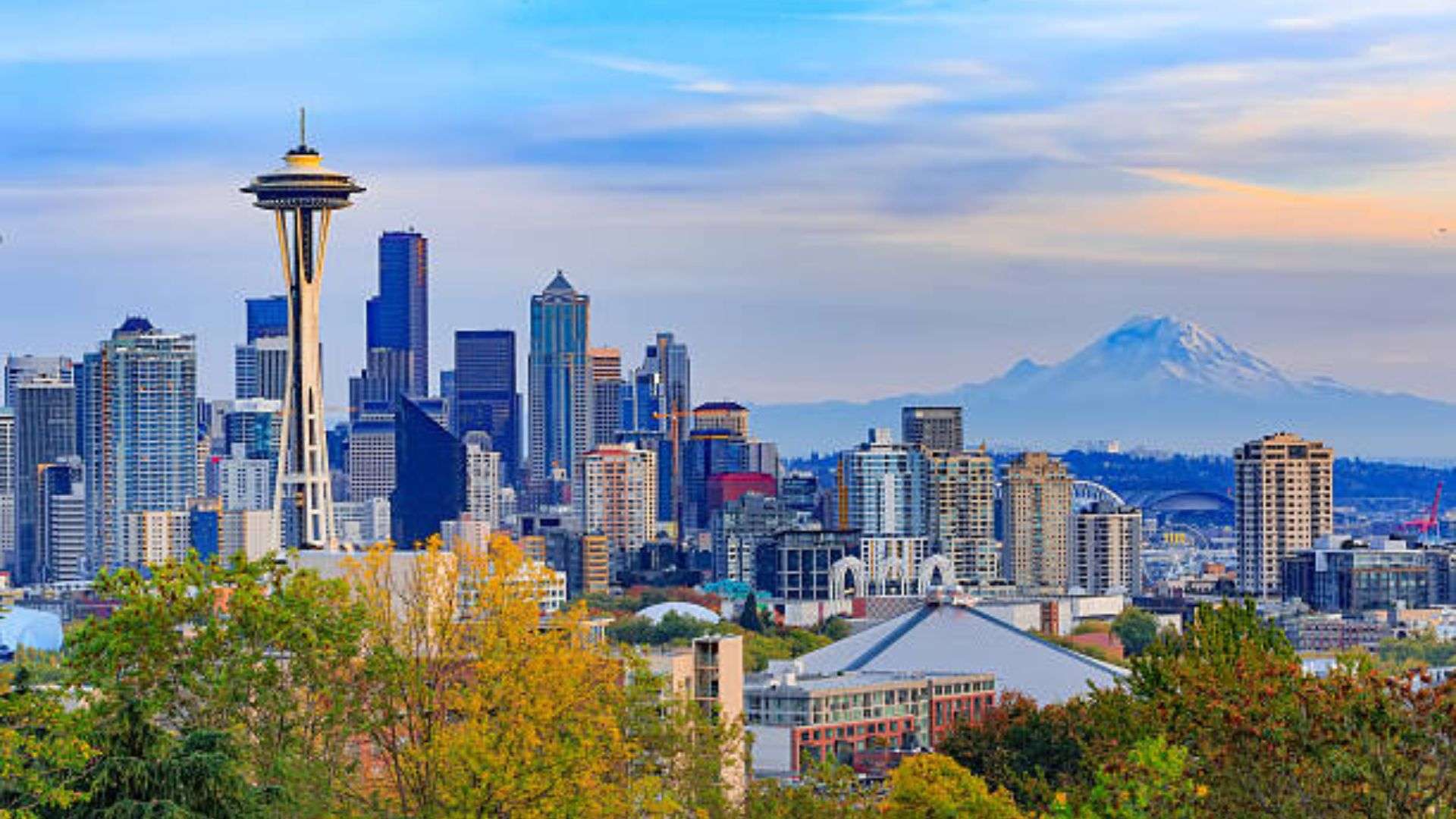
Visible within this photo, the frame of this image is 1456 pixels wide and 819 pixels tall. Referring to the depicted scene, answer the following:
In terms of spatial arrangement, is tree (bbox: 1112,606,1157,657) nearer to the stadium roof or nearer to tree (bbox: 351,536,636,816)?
the stadium roof

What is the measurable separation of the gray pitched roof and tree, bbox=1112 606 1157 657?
24.5 metres

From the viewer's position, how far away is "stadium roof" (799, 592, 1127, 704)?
9638 centimetres

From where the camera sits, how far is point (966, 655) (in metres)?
101

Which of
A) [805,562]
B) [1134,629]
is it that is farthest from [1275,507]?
[1134,629]

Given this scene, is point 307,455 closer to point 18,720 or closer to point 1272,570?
point 1272,570

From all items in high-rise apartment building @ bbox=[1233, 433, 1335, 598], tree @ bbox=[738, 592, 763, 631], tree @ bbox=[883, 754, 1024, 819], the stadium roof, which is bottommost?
tree @ bbox=[883, 754, 1024, 819]

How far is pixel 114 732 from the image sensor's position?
2520 centimetres

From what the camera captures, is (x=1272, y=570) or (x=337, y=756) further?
(x=1272, y=570)

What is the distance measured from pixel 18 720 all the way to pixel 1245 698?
9656 mm

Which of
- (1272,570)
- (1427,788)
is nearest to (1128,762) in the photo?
(1427,788)

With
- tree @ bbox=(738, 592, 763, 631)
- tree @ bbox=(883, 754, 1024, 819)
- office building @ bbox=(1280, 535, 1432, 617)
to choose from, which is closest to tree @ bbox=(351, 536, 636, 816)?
tree @ bbox=(883, 754, 1024, 819)

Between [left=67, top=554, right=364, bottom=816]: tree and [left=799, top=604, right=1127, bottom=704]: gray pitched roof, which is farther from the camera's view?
[left=799, top=604, right=1127, bottom=704]: gray pitched roof

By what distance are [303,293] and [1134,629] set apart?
121 ft

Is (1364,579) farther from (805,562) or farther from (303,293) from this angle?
(303,293)
